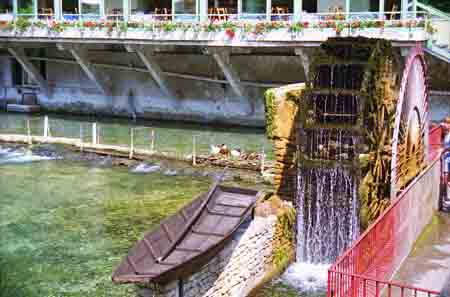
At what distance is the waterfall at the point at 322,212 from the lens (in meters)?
12.0

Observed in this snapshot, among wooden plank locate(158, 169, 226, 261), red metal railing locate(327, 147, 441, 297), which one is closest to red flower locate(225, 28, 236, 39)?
red metal railing locate(327, 147, 441, 297)

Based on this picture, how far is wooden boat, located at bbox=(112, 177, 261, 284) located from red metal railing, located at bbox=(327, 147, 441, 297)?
78.2 inches

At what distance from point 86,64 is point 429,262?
2201 cm

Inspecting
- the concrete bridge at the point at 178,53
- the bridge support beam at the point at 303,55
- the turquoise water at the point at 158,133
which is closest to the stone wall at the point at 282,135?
the turquoise water at the point at 158,133

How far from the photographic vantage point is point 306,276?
11.5 metres

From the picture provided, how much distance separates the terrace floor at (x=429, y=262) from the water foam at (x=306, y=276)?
5.28 ft

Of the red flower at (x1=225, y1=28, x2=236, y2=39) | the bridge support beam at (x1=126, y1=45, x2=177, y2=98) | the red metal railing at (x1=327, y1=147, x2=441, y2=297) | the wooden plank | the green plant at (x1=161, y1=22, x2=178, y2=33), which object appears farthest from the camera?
the bridge support beam at (x1=126, y1=45, x2=177, y2=98)

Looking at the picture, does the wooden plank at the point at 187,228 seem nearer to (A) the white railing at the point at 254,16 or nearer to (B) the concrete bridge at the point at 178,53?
(B) the concrete bridge at the point at 178,53

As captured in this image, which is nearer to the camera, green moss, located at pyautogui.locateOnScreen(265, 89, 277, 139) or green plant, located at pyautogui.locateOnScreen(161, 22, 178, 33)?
green moss, located at pyautogui.locateOnScreen(265, 89, 277, 139)

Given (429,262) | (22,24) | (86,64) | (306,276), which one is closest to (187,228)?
(306,276)

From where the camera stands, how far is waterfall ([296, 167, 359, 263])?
12047mm

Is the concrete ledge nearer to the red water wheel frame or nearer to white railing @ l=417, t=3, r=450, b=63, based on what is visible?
white railing @ l=417, t=3, r=450, b=63

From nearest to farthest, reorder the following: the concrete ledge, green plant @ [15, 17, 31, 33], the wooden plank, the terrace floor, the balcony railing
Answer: the wooden plank → the terrace floor → the balcony railing → green plant @ [15, 17, 31, 33] → the concrete ledge

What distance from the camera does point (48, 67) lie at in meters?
32.9
